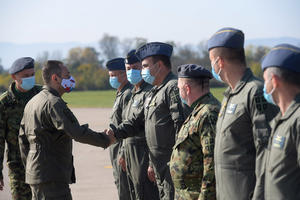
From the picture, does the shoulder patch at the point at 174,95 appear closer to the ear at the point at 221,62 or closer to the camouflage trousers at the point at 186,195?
the camouflage trousers at the point at 186,195

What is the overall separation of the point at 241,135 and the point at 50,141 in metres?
2.43

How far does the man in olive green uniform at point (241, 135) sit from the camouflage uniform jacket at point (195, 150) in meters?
0.23

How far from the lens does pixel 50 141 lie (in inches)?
213

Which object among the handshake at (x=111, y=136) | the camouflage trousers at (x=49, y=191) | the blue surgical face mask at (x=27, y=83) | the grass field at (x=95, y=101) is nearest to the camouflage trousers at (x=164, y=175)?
the handshake at (x=111, y=136)

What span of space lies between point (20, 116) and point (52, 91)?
1.50 meters

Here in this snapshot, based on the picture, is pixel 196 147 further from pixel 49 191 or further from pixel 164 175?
pixel 49 191

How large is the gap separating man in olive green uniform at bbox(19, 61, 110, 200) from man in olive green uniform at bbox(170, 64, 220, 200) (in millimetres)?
1454

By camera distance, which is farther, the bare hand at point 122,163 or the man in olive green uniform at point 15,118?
the bare hand at point 122,163

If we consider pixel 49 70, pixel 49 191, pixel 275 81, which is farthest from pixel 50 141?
pixel 275 81

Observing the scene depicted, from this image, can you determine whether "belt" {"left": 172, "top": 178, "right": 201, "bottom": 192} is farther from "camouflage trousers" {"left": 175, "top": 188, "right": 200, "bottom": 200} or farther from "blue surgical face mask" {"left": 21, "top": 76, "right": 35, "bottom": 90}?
"blue surgical face mask" {"left": 21, "top": 76, "right": 35, "bottom": 90}

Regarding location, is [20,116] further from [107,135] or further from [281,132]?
[281,132]

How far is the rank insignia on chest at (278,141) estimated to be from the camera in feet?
10.3

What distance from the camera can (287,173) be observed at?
123 inches

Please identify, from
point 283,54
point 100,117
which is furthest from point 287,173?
point 100,117
